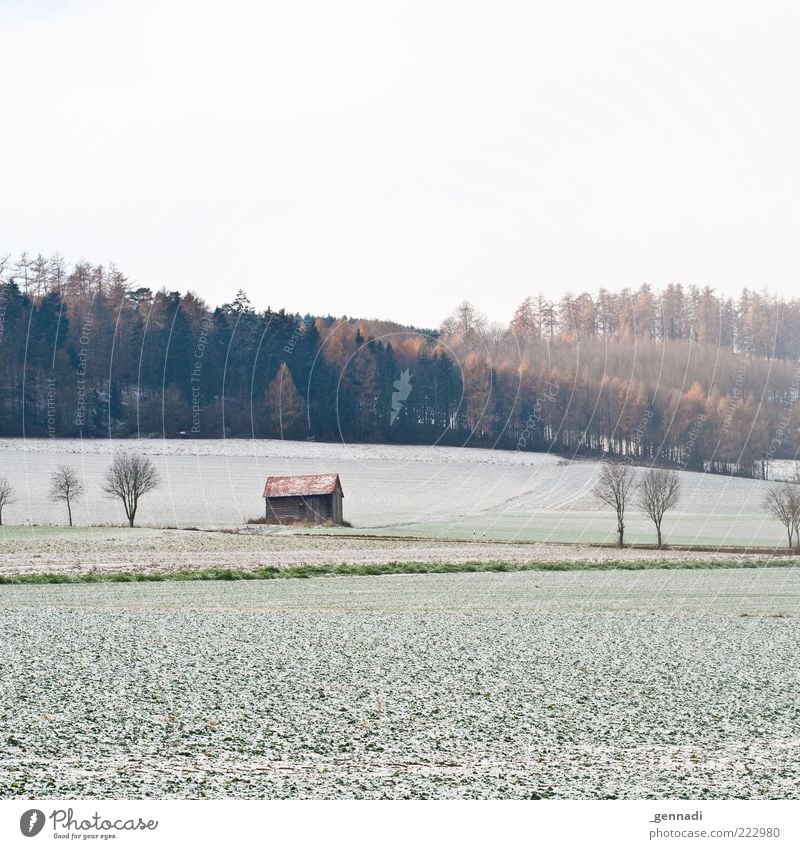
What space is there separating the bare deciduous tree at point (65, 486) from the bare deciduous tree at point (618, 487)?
20.2m

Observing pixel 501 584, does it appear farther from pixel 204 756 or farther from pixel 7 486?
pixel 7 486

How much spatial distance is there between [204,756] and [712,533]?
3524 centimetres

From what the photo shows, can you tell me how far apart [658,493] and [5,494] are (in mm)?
25219

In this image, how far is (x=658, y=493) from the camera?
39.1m

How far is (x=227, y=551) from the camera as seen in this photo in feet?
114

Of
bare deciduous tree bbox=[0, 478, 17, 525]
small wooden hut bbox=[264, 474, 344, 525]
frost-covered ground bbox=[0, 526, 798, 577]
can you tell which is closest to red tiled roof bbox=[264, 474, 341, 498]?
small wooden hut bbox=[264, 474, 344, 525]

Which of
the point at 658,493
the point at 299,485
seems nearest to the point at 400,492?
the point at 299,485

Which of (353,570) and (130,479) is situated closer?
(353,570)

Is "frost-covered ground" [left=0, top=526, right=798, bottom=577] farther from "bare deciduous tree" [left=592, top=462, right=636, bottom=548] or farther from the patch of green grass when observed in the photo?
"bare deciduous tree" [left=592, top=462, right=636, bottom=548]

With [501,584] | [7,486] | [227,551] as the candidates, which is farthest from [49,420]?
[501,584]

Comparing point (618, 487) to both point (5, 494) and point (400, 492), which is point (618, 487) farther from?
point (5, 494)

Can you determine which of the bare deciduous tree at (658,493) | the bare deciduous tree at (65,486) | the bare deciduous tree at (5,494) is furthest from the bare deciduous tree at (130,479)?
the bare deciduous tree at (658,493)

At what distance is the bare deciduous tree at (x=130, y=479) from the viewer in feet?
129

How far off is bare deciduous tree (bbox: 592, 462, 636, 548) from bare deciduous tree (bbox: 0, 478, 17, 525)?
901 inches
